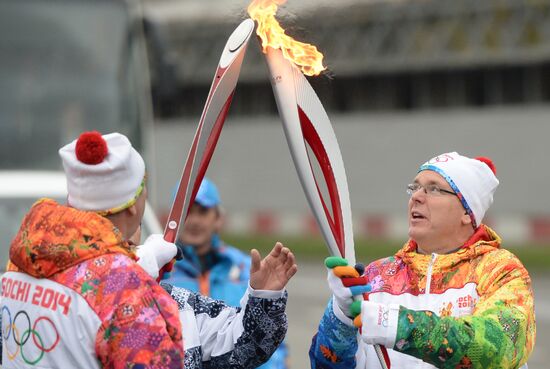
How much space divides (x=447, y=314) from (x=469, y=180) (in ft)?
1.29

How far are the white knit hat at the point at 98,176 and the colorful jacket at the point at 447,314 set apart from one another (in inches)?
26.7

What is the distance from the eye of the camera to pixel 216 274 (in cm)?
479

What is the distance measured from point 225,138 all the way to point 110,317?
614 inches

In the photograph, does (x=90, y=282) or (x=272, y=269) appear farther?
(x=272, y=269)

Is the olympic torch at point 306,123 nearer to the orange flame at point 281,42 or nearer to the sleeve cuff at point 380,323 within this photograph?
the orange flame at point 281,42

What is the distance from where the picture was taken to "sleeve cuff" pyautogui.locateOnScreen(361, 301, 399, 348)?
2844 mm

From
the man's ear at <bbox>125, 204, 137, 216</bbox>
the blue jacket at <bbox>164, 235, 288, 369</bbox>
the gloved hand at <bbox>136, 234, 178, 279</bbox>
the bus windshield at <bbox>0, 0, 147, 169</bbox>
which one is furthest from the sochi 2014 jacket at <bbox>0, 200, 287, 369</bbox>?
the bus windshield at <bbox>0, 0, 147, 169</bbox>

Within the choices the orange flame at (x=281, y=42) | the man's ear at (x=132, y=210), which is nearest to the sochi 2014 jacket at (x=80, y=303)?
the man's ear at (x=132, y=210)

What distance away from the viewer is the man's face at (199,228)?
482cm

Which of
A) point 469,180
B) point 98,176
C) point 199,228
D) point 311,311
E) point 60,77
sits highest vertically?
point 60,77

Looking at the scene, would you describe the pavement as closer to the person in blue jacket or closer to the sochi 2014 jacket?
the person in blue jacket

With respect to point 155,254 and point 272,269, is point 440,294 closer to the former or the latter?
point 272,269

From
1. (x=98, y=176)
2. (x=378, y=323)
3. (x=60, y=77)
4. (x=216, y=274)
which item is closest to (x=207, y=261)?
(x=216, y=274)

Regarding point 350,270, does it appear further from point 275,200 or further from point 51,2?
point 275,200
